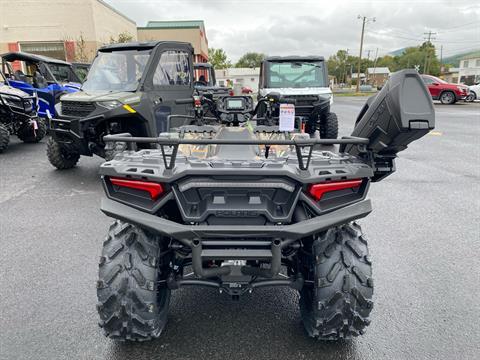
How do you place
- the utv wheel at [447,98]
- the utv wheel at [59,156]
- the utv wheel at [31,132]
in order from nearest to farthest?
1. the utv wheel at [59,156]
2. the utv wheel at [31,132]
3. the utv wheel at [447,98]

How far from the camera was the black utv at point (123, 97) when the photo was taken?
5672mm

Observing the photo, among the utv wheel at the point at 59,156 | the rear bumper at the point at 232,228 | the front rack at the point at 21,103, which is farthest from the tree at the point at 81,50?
the rear bumper at the point at 232,228

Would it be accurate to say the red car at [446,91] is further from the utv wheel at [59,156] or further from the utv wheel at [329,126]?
the utv wheel at [59,156]

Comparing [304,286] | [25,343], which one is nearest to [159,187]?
[304,286]

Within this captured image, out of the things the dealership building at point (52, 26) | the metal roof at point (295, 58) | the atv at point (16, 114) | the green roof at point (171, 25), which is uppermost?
the green roof at point (171, 25)

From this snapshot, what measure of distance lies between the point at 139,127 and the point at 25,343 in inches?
159

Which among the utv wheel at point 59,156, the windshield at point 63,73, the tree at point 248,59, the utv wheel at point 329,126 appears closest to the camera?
the utv wheel at point 59,156

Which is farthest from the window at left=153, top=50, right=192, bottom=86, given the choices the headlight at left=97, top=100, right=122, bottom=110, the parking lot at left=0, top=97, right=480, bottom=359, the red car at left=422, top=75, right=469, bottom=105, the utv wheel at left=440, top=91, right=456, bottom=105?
the utv wheel at left=440, top=91, right=456, bottom=105

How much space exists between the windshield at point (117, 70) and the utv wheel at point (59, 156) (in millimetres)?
1265

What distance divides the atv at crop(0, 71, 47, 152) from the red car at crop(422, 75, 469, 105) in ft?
66.7

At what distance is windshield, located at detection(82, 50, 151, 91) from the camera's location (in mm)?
6094

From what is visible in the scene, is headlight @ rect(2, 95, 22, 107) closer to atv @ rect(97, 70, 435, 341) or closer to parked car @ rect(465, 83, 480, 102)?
atv @ rect(97, 70, 435, 341)

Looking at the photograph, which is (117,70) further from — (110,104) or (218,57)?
(218,57)

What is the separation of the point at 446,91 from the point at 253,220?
77.5 ft
